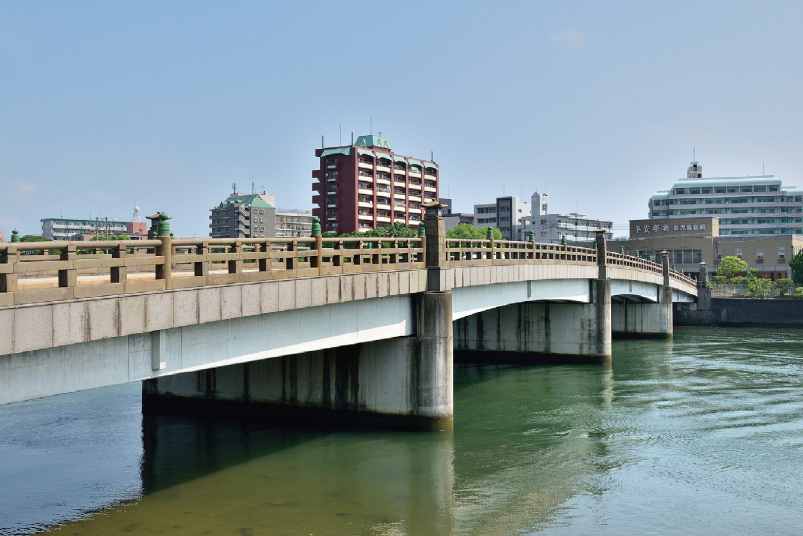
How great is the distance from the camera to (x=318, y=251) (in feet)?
64.9

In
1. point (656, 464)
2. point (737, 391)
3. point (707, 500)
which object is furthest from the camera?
point (737, 391)

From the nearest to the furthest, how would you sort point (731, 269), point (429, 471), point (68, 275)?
point (68, 275) < point (429, 471) < point (731, 269)

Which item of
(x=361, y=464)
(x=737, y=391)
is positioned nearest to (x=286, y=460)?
(x=361, y=464)

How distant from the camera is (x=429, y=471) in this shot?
1969 centimetres

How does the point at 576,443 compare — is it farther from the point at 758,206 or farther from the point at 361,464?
the point at 758,206

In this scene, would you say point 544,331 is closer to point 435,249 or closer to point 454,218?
point 435,249

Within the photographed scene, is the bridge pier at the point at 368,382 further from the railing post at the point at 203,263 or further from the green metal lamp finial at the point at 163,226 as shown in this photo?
the green metal lamp finial at the point at 163,226

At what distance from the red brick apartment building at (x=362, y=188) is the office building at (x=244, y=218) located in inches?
1571

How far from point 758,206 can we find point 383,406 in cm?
13831

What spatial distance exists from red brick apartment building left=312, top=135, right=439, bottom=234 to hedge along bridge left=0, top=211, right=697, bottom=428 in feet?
282

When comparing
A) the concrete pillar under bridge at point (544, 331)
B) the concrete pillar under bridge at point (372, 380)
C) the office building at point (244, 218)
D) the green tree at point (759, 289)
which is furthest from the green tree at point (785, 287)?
the office building at point (244, 218)

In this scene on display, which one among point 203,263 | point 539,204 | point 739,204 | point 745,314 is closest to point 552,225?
point 539,204

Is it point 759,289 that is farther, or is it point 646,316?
point 759,289

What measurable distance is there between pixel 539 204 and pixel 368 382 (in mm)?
139674
